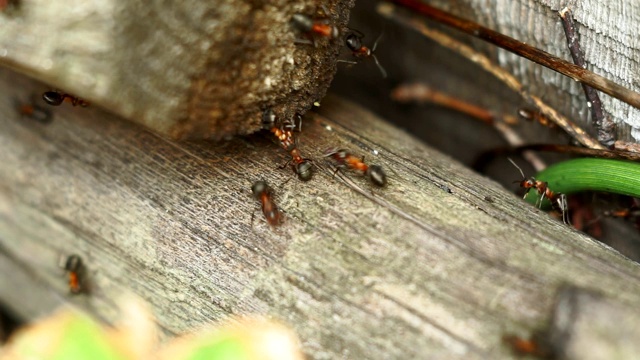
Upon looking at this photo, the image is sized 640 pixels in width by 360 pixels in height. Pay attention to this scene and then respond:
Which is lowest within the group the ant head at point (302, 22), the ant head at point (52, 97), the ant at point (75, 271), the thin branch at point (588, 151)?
the ant at point (75, 271)

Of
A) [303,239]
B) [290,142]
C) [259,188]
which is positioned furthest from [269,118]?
[303,239]

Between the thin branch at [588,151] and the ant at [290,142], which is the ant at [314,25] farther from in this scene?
the thin branch at [588,151]

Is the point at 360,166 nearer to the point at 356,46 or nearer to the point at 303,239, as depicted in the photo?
the point at 303,239

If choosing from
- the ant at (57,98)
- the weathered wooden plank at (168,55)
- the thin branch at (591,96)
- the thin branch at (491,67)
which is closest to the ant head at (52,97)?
the ant at (57,98)

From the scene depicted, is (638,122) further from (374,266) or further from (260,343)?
(260,343)

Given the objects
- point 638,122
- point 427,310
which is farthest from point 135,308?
point 638,122

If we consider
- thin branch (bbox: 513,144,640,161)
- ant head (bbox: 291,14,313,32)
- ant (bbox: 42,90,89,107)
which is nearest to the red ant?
thin branch (bbox: 513,144,640,161)

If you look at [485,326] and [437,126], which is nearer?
[485,326]
